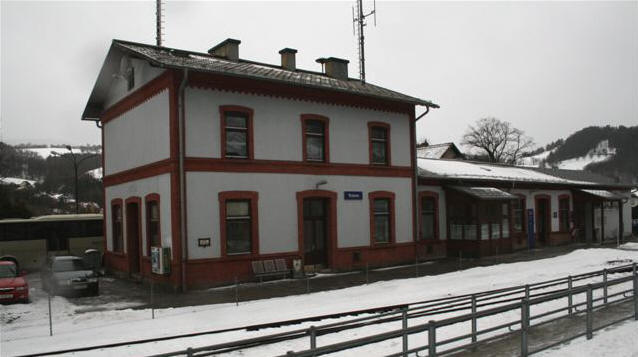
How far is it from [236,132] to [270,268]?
5.01 m

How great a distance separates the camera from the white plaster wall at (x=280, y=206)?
58.9 ft

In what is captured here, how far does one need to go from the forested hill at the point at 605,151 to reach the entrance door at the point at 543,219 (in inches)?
2532

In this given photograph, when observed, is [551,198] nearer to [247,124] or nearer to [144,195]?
[247,124]

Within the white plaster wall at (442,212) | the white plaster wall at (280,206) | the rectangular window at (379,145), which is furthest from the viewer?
the white plaster wall at (442,212)

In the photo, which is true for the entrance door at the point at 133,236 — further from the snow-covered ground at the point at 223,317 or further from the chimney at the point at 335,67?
the chimney at the point at 335,67

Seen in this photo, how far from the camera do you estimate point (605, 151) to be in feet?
377

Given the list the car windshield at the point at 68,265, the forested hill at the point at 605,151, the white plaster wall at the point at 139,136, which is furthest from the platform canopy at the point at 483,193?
the forested hill at the point at 605,151

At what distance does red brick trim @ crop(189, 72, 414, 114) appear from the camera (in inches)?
725

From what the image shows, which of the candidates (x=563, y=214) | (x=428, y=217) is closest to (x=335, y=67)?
(x=428, y=217)

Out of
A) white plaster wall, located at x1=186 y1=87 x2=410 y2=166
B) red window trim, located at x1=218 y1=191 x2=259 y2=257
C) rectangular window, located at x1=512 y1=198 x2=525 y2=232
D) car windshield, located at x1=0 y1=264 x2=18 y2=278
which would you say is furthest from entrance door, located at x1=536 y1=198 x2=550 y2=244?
car windshield, located at x1=0 y1=264 x2=18 y2=278

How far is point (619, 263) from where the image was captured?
22.1m


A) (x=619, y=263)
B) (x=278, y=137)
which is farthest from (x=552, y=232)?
(x=278, y=137)

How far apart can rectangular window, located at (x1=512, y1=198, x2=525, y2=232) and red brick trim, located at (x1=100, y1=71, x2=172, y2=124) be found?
1985 cm

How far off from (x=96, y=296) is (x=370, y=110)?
13.0m
